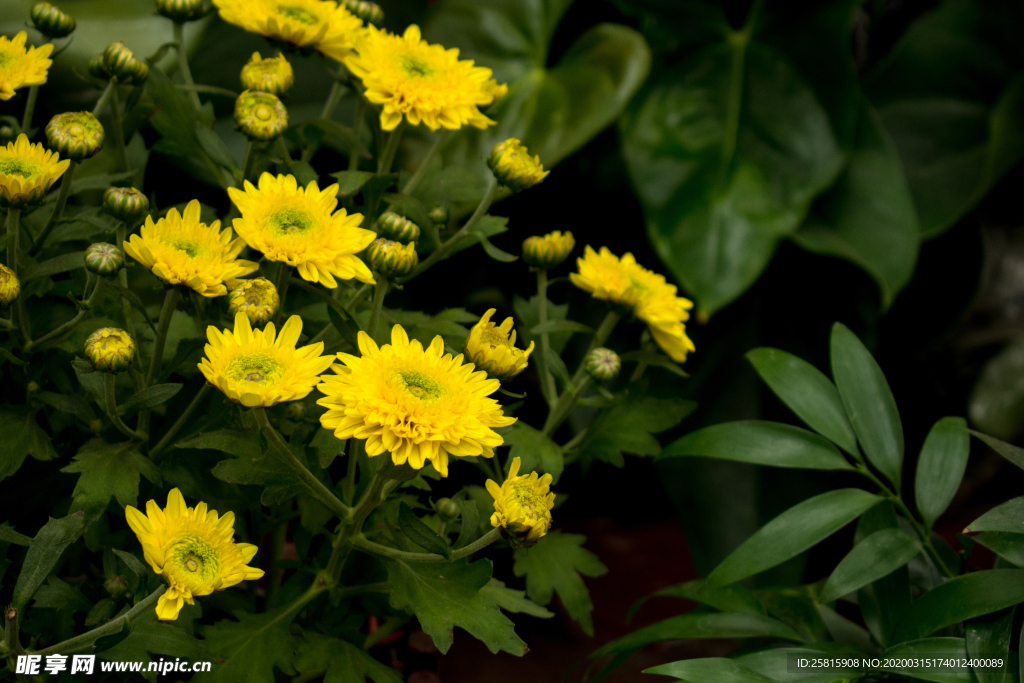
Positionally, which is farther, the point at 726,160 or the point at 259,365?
the point at 726,160

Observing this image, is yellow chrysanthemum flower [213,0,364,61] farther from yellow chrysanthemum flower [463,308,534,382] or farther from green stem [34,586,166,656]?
green stem [34,586,166,656]

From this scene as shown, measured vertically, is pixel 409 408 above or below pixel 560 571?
above

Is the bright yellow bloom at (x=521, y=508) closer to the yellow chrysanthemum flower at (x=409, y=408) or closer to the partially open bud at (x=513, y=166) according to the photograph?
the yellow chrysanthemum flower at (x=409, y=408)

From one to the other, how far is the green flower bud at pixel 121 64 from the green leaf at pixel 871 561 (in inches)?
23.2

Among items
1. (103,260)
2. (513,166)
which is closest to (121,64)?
(103,260)

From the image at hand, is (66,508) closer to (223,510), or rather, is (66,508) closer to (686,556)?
(223,510)

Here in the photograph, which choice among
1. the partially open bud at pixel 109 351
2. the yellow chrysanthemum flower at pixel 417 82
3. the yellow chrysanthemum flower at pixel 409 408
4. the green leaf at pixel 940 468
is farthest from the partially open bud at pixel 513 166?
the green leaf at pixel 940 468

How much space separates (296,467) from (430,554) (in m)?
0.10

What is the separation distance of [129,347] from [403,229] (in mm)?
172

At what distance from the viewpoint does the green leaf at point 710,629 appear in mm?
574

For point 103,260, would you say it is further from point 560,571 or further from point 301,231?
point 560,571

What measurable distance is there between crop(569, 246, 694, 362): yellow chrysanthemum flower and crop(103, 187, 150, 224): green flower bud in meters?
0.31

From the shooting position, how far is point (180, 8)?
1.86 ft

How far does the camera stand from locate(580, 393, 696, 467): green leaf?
590 mm
